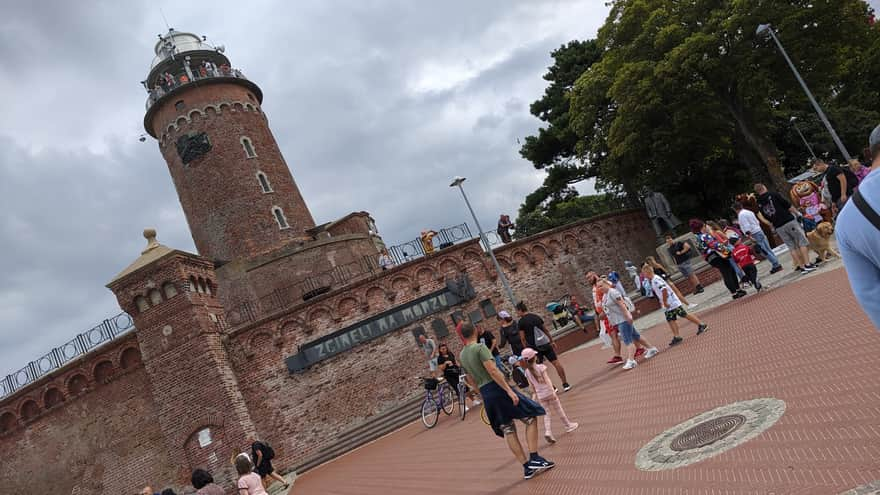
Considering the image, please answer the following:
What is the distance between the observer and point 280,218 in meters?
29.9

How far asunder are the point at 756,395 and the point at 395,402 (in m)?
15.4

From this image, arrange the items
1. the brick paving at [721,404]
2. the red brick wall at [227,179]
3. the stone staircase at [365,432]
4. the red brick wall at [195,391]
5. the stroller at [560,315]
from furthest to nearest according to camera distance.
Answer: the red brick wall at [227,179], the stroller at [560,315], the stone staircase at [365,432], the red brick wall at [195,391], the brick paving at [721,404]

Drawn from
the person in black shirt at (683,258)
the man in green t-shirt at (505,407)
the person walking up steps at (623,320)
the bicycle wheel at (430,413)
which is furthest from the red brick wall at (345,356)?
the man in green t-shirt at (505,407)

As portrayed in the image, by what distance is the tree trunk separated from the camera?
81.7 feet

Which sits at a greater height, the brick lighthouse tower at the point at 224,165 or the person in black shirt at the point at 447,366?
the brick lighthouse tower at the point at 224,165

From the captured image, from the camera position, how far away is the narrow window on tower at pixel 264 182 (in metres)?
30.0

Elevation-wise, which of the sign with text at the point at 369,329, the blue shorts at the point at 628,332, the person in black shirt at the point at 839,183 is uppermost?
the sign with text at the point at 369,329

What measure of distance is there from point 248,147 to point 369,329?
14896mm

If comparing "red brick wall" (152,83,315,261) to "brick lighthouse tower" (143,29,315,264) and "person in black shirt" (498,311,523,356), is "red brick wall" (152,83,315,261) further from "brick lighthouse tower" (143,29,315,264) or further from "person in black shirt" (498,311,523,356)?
"person in black shirt" (498,311,523,356)

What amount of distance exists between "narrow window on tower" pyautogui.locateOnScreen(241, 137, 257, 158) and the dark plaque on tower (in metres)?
1.70

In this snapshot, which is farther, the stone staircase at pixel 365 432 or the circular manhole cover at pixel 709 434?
the stone staircase at pixel 365 432

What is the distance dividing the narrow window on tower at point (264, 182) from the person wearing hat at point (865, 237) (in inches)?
1173

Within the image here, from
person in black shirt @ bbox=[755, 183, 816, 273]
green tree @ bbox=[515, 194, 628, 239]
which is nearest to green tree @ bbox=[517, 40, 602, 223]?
green tree @ bbox=[515, 194, 628, 239]

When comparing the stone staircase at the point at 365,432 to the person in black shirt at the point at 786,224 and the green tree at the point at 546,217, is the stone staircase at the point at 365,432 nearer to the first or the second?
the person in black shirt at the point at 786,224
